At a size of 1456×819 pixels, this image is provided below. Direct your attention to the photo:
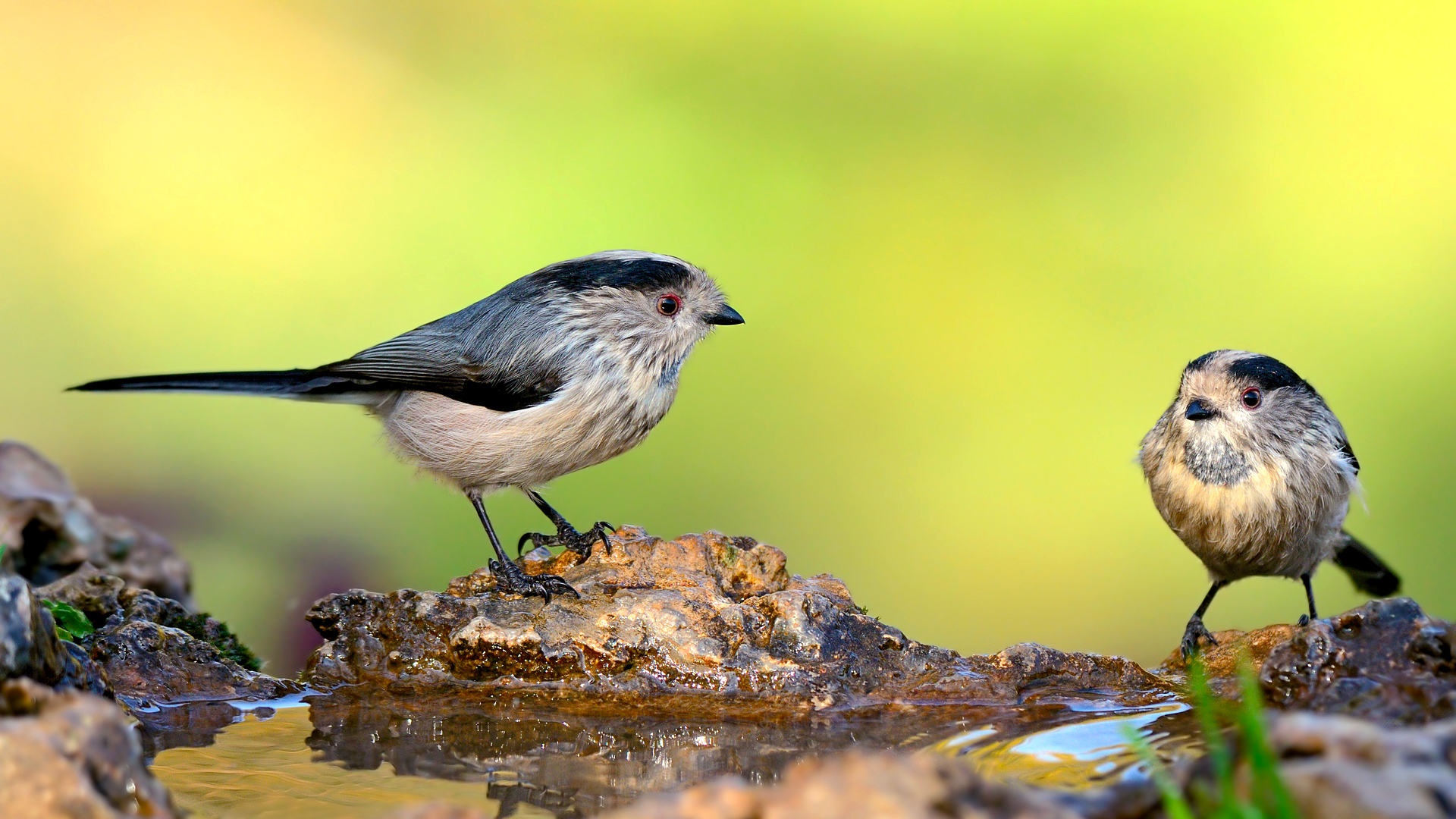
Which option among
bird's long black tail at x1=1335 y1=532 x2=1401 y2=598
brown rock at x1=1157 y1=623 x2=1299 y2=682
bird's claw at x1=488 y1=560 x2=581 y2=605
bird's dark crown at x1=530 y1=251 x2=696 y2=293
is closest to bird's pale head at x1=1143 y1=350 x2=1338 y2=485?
brown rock at x1=1157 y1=623 x2=1299 y2=682

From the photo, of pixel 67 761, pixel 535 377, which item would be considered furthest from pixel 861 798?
pixel 535 377

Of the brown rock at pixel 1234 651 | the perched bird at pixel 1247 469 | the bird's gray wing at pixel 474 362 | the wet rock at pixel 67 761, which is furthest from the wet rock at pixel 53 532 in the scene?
the perched bird at pixel 1247 469

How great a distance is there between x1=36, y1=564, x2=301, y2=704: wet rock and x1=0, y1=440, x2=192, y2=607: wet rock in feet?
1.37

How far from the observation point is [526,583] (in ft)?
12.2

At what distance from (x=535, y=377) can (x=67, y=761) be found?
2393 mm

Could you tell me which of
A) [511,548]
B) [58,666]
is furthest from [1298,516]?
[511,548]

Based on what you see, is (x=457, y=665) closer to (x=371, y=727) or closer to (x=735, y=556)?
(x=371, y=727)

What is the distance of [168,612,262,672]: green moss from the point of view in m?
3.93

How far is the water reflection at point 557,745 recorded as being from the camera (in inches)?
102

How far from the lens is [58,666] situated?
268 centimetres

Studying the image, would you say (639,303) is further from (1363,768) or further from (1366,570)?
(1366,570)

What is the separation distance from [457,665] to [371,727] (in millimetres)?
361

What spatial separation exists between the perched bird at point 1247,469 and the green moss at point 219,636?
123 inches

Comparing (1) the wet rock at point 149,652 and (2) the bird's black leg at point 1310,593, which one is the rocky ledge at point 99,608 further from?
(2) the bird's black leg at point 1310,593
